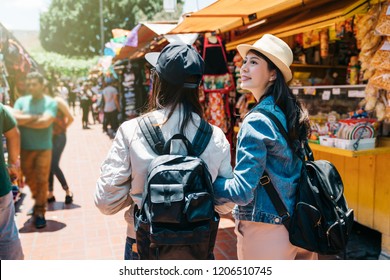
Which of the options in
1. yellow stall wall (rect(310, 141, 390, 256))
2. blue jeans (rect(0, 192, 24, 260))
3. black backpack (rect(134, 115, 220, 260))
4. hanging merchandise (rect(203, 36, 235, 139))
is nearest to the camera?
black backpack (rect(134, 115, 220, 260))

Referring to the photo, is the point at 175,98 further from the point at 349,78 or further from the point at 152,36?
the point at 152,36

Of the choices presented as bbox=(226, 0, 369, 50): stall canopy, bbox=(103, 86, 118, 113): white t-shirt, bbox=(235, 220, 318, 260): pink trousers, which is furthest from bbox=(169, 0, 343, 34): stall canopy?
bbox=(103, 86, 118, 113): white t-shirt

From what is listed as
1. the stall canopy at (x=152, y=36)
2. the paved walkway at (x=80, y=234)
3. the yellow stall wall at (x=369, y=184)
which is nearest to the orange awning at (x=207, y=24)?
the stall canopy at (x=152, y=36)

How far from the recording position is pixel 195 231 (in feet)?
4.85

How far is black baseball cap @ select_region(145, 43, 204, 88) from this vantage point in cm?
156

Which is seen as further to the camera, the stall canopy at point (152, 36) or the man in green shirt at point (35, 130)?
the stall canopy at point (152, 36)

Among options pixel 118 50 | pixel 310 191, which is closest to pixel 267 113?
pixel 310 191

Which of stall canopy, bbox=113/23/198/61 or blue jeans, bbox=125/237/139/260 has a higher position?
stall canopy, bbox=113/23/198/61

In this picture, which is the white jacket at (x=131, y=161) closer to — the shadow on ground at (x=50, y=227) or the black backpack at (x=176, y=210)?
the black backpack at (x=176, y=210)

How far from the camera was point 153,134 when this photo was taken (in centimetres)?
158

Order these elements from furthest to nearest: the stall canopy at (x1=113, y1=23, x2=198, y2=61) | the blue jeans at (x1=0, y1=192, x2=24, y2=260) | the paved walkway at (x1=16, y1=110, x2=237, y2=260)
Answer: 1. the stall canopy at (x1=113, y1=23, x2=198, y2=61)
2. the paved walkway at (x1=16, y1=110, x2=237, y2=260)
3. the blue jeans at (x1=0, y1=192, x2=24, y2=260)

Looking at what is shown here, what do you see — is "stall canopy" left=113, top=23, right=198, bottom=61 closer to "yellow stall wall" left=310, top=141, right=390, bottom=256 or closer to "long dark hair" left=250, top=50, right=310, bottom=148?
"yellow stall wall" left=310, top=141, right=390, bottom=256

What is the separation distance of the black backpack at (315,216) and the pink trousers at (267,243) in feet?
0.19

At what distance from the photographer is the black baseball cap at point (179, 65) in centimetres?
156
